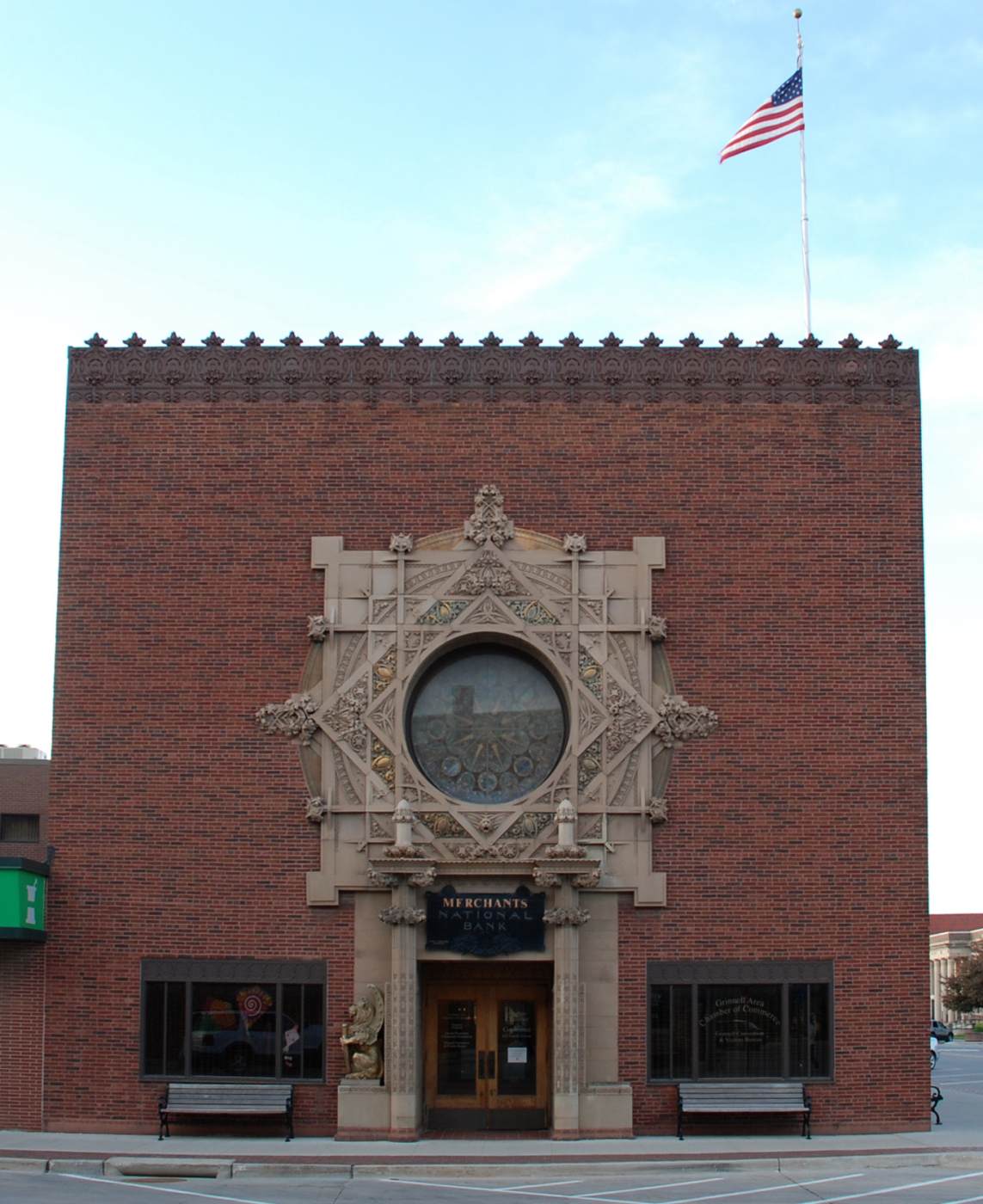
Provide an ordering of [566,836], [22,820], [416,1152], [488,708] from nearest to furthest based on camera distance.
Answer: [416,1152]
[566,836]
[488,708]
[22,820]

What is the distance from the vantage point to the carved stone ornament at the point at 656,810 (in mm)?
25453

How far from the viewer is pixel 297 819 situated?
25766mm

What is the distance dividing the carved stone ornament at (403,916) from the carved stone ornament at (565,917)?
186cm

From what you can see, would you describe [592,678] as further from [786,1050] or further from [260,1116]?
[260,1116]

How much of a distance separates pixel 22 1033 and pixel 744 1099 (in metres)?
10.8

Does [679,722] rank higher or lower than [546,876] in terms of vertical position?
higher

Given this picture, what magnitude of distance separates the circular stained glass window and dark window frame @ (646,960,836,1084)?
11.4ft

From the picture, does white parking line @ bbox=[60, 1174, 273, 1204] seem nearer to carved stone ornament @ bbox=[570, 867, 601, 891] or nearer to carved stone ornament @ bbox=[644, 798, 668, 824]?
carved stone ornament @ bbox=[570, 867, 601, 891]

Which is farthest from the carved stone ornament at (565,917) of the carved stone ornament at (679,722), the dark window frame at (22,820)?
the dark window frame at (22,820)

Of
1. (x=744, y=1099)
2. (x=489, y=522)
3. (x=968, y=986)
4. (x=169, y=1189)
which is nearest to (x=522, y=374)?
(x=489, y=522)

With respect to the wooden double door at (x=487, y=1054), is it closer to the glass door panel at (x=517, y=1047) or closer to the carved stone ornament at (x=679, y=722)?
the glass door panel at (x=517, y=1047)

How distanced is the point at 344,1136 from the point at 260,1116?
1365 millimetres

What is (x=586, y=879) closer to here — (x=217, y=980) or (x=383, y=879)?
(x=383, y=879)

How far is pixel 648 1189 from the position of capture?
21047 millimetres
